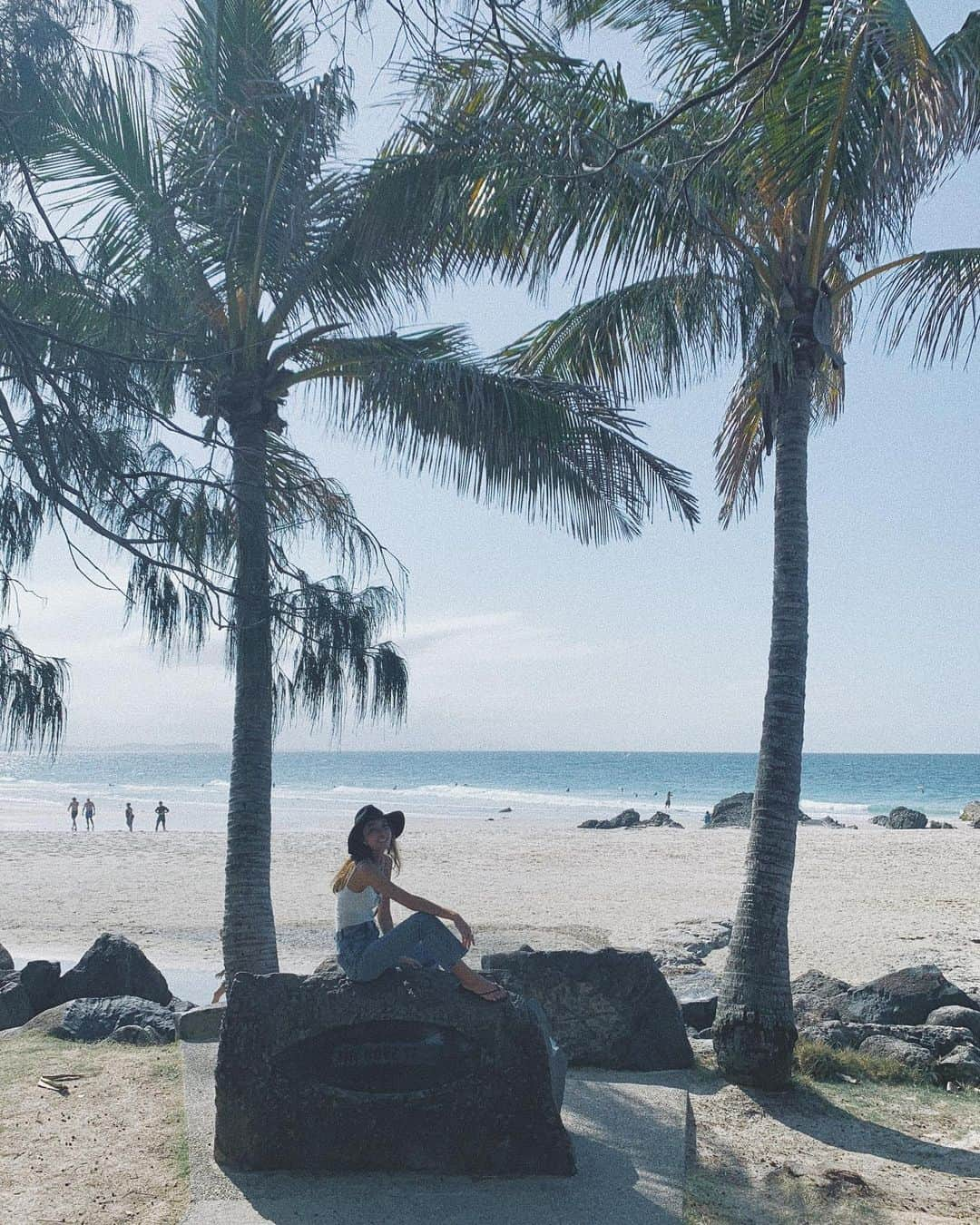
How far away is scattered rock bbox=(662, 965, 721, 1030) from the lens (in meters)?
9.13

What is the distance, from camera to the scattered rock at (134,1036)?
7.62 m

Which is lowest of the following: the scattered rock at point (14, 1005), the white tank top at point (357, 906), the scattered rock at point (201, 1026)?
the scattered rock at point (14, 1005)

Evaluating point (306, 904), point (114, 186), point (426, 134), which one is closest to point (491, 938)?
point (306, 904)

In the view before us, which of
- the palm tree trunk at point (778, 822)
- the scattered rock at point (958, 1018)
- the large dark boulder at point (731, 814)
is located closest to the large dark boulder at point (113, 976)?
the palm tree trunk at point (778, 822)

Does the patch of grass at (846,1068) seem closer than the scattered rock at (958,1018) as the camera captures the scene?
Yes

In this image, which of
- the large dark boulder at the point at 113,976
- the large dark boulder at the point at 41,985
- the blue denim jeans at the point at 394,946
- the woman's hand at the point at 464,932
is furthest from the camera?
the large dark boulder at the point at 113,976

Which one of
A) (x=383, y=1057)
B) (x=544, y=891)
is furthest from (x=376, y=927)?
(x=544, y=891)

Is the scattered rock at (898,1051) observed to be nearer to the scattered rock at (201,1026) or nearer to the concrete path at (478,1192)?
the concrete path at (478,1192)

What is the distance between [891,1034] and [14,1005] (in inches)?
283

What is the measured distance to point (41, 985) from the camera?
979cm

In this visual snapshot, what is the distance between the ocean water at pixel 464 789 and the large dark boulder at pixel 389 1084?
36347mm

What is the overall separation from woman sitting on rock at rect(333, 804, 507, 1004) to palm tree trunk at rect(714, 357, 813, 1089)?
2844 mm

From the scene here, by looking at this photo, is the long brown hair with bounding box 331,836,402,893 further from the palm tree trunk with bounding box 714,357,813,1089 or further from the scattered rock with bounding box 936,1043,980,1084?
the scattered rock with bounding box 936,1043,980,1084

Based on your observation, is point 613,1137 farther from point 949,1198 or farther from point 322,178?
point 322,178
